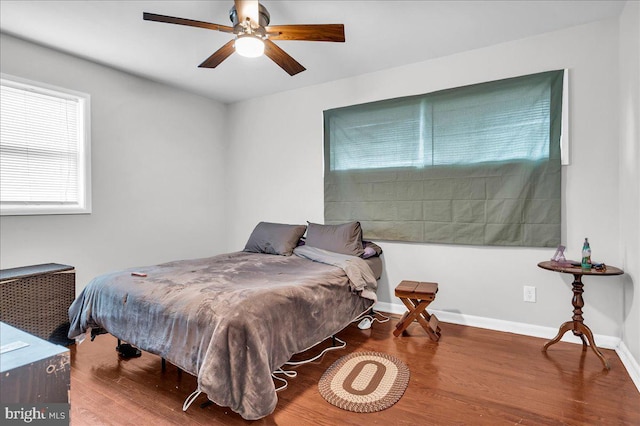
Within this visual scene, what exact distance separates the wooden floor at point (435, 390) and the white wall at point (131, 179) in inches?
40.6

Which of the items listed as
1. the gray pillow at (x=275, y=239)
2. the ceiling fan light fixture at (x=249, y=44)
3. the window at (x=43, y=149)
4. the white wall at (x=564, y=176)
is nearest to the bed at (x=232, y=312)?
the gray pillow at (x=275, y=239)

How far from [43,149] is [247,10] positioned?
245 centimetres

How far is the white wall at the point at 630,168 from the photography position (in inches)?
90.5

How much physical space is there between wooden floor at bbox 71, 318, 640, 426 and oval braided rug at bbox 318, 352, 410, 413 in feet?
0.17

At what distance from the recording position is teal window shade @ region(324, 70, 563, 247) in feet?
9.65

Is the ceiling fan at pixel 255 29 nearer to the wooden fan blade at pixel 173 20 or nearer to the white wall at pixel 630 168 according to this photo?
the wooden fan blade at pixel 173 20

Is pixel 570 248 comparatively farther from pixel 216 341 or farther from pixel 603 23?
pixel 216 341

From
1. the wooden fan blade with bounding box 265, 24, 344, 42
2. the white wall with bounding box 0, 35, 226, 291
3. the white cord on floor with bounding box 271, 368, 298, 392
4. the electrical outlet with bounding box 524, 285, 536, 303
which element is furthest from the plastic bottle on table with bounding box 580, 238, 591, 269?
the white wall with bounding box 0, 35, 226, 291

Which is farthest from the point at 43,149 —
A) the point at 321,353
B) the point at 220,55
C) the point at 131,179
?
the point at 321,353

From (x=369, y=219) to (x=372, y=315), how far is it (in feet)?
3.28

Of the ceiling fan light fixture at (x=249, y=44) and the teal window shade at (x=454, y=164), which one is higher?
the ceiling fan light fixture at (x=249, y=44)

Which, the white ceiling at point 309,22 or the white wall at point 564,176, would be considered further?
the white wall at point 564,176

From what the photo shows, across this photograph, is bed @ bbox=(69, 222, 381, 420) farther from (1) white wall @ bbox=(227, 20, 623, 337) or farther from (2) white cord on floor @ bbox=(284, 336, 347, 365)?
(1) white wall @ bbox=(227, 20, 623, 337)

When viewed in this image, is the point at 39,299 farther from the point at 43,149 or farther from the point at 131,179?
the point at 131,179
